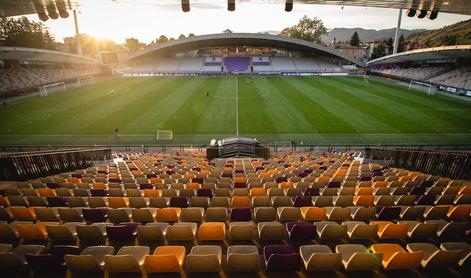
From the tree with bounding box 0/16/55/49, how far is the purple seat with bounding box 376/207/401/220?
9448cm

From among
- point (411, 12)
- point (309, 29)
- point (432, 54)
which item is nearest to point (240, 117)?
point (411, 12)

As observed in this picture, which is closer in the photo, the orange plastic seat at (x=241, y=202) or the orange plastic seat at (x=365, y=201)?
the orange plastic seat at (x=241, y=202)

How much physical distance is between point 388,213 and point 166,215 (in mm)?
6274

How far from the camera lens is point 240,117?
3384 cm

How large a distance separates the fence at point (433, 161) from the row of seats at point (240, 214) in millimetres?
7242

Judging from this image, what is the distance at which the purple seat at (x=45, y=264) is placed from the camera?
5211mm

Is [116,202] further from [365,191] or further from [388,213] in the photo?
[365,191]

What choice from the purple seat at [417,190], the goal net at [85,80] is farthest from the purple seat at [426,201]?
the goal net at [85,80]

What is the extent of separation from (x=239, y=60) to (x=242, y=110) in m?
60.2

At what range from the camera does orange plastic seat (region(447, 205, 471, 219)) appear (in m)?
7.46

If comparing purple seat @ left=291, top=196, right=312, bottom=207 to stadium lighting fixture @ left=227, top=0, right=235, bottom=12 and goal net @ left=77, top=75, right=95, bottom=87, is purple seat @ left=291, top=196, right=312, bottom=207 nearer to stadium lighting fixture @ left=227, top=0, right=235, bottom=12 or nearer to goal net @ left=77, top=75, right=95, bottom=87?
stadium lighting fixture @ left=227, top=0, right=235, bottom=12

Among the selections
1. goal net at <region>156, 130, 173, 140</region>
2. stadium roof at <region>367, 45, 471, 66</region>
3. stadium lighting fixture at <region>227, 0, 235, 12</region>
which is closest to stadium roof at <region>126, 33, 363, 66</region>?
stadium roof at <region>367, 45, 471, 66</region>

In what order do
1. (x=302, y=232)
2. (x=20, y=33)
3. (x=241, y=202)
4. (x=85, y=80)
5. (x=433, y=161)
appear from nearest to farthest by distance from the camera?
(x=302, y=232) < (x=241, y=202) < (x=433, y=161) < (x=85, y=80) < (x=20, y=33)

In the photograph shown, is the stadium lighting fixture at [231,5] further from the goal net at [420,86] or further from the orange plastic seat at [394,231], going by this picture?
the goal net at [420,86]
